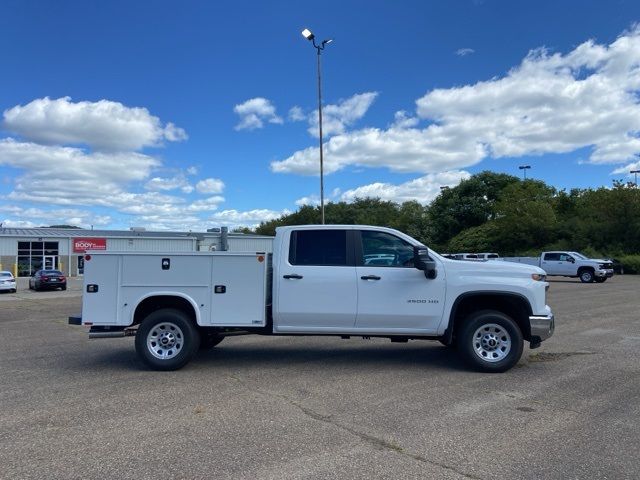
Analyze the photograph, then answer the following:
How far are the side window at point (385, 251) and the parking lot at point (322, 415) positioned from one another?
154 cm

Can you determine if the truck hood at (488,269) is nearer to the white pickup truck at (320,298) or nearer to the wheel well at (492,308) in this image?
the white pickup truck at (320,298)

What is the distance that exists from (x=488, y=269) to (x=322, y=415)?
3.42m

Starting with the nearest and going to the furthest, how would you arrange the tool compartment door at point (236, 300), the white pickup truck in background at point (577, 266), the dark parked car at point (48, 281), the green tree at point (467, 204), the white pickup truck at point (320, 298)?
the white pickup truck at point (320, 298), the tool compartment door at point (236, 300), the white pickup truck in background at point (577, 266), the dark parked car at point (48, 281), the green tree at point (467, 204)

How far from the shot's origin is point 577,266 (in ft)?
109

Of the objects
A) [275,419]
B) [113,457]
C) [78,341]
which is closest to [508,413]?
[275,419]

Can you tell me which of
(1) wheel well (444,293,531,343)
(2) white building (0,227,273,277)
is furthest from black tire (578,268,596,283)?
(2) white building (0,227,273,277)

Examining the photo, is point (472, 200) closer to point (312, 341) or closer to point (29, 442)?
point (312, 341)

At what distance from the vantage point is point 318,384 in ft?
22.8

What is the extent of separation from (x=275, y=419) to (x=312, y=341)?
15.9ft

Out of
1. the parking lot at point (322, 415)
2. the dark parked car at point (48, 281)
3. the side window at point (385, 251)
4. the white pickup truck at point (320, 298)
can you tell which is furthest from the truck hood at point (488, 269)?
the dark parked car at point (48, 281)

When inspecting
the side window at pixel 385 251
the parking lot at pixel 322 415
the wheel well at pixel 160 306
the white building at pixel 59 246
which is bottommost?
the parking lot at pixel 322 415

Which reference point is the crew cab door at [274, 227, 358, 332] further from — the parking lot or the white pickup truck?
the parking lot

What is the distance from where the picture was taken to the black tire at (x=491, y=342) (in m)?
7.51

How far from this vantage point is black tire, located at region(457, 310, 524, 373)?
751 centimetres
